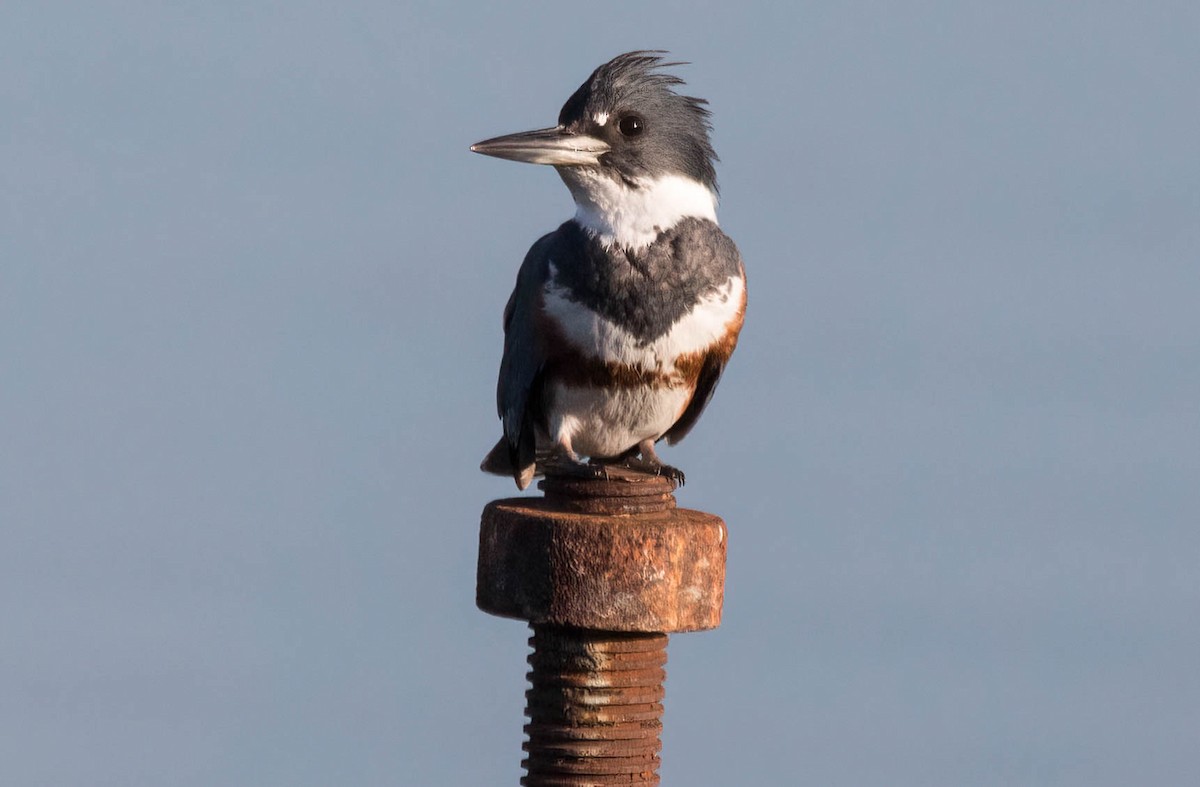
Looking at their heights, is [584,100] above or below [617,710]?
above

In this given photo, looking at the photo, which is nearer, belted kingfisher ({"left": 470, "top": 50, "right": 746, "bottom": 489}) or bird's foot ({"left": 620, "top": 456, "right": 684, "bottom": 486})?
belted kingfisher ({"left": 470, "top": 50, "right": 746, "bottom": 489})

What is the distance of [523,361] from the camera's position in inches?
286

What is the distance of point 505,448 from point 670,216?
1.44 metres

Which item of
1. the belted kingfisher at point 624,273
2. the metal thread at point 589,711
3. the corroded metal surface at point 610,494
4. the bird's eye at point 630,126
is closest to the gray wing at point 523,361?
the belted kingfisher at point 624,273

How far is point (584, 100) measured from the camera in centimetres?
705

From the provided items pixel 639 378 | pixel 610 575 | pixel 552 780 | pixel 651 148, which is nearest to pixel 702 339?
pixel 639 378

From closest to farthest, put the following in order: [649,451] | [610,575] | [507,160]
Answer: [610,575] → [507,160] → [649,451]

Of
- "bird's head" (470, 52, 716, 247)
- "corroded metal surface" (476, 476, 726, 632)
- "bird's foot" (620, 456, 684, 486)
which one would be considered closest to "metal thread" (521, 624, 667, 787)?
"corroded metal surface" (476, 476, 726, 632)

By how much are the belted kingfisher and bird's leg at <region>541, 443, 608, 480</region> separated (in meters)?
0.01

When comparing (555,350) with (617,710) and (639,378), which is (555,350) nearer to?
(639,378)

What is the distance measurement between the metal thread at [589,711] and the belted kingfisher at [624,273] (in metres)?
0.74

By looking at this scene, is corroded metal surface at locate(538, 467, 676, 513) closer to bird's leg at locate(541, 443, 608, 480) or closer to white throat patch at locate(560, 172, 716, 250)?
bird's leg at locate(541, 443, 608, 480)

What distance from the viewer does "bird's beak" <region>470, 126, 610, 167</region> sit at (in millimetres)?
6789

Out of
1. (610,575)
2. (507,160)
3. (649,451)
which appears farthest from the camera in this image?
(649,451)
